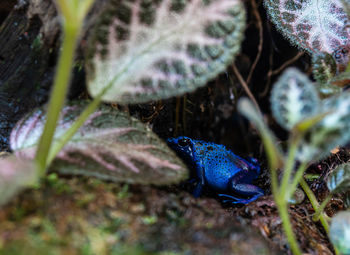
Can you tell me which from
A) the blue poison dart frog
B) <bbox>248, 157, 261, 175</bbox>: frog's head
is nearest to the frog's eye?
the blue poison dart frog

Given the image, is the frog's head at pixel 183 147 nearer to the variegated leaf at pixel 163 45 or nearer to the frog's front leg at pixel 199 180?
the frog's front leg at pixel 199 180

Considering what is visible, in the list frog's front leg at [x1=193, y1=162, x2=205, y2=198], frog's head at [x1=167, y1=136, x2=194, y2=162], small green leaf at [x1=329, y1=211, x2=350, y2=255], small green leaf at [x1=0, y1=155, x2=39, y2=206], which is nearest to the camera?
small green leaf at [x1=0, y1=155, x2=39, y2=206]

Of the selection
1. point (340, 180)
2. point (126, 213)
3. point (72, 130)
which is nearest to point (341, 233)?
point (340, 180)

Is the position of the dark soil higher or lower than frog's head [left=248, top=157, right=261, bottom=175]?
higher

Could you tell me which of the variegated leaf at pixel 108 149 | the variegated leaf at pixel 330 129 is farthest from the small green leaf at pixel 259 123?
the variegated leaf at pixel 108 149

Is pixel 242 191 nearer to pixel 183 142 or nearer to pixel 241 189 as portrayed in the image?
pixel 241 189

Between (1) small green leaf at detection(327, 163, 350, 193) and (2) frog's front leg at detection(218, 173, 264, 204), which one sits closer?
(1) small green leaf at detection(327, 163, 350, 193)

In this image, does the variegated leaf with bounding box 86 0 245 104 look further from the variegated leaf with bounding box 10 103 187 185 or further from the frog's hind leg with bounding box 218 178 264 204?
the frog's hind leg with bounding box 218 178 264 204

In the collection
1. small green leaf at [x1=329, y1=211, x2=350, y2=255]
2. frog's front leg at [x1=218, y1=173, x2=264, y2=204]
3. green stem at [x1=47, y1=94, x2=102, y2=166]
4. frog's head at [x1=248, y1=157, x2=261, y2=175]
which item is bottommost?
frog's head at [x1=248, y1=157, x2=261, y2=175]
